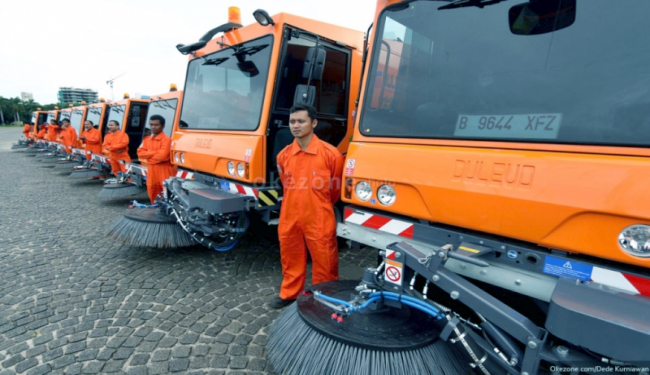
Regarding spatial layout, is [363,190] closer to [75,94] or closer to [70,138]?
[70,138]

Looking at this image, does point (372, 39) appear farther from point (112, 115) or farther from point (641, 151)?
point (112, 115)

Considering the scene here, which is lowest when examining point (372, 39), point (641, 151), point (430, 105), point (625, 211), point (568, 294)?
point (568, 294)

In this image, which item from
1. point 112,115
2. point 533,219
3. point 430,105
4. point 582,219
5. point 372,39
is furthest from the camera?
point 112,115

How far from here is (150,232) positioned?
3678mm

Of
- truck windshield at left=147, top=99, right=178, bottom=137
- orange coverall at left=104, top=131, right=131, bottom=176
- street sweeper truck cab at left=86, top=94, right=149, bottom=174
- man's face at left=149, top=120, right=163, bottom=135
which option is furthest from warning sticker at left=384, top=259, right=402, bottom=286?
street sweeper truck cab at left=86, top=94, right=149, bottom=174

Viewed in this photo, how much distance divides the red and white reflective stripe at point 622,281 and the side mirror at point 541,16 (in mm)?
1139

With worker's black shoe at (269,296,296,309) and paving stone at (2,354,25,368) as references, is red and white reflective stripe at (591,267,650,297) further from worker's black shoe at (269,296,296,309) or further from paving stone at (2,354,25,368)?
paving stone at (2,354,25,368)

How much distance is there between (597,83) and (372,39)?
4.27 ft

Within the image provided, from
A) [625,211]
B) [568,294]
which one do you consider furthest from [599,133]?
[568,294]

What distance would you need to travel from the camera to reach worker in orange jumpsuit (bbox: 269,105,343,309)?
2.54 meters

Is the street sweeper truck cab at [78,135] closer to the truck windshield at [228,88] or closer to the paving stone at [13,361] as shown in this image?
the truck windshield at [228,88]

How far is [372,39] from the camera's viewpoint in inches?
89.6

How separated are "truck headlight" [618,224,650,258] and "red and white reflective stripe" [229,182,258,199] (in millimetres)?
2592

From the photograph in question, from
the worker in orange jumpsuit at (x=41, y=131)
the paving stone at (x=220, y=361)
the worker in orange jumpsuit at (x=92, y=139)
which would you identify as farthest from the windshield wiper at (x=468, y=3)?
the worker in orange jumpsuit at (x=41, y=131)
